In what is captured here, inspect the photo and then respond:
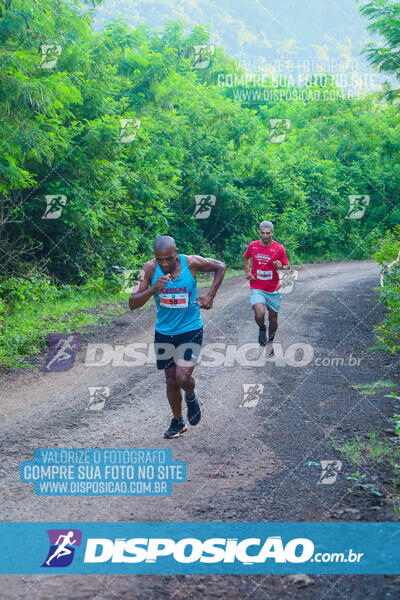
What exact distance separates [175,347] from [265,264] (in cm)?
437

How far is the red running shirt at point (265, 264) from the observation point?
33.9ft

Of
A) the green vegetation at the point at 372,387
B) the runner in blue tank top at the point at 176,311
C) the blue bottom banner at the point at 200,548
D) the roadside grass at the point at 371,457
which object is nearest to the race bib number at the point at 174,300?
the runner in blue tank top at the point at 176,311

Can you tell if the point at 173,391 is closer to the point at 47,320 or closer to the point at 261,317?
the point at 261,317

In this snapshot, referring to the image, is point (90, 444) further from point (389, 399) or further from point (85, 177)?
point (85, 177)

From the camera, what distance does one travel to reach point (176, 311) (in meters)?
6.23

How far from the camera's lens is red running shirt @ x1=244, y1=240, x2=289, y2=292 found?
33.9 ft

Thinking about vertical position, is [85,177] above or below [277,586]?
above

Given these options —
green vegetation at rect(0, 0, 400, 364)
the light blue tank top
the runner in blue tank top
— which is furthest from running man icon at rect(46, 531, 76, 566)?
green vegetation at rect(0, 0, 400, 364)

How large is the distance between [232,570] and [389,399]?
4397 millimetres

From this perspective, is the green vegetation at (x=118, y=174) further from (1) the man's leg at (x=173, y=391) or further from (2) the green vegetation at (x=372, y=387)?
(2) the green vegetation at (x=372, y=387)

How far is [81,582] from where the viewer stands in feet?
12.6

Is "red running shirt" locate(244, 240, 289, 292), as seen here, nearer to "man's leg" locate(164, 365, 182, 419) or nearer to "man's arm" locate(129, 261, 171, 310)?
"man's leg" locate(164, 365, 182, 419)

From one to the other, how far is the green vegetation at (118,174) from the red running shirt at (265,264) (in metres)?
3.95

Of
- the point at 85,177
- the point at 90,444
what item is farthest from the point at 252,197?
the point at 90,444
